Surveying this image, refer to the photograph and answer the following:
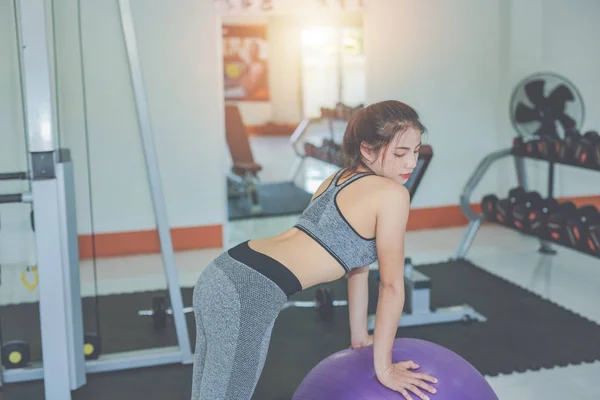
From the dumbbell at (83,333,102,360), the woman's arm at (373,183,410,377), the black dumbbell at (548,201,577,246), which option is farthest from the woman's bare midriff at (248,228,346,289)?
the black dumbbell at (548,201,577,246)

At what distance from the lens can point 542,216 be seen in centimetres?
341

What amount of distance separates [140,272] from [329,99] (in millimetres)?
5392

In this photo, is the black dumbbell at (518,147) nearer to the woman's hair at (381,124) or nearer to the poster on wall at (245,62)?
the woman's hair at (381,124)

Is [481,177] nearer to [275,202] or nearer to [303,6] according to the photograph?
[303,6]

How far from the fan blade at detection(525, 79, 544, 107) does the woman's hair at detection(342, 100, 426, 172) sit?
98.6 inches

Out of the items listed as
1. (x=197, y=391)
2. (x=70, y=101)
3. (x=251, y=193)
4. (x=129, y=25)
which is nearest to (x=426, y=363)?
(x=197, y=391)

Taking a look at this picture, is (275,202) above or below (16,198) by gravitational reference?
below

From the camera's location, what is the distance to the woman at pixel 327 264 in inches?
58.3

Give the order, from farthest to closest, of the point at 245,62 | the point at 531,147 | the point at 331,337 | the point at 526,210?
the point at 245,62, the point at 531,147, the point at 526,210, the point at 331,337

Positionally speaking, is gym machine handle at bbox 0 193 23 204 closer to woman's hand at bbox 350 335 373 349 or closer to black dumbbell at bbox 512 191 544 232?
woman's hand at bbox 350 335 373 349

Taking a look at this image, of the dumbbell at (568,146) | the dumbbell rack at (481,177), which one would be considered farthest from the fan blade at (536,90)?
the dumbbell at (568,146)

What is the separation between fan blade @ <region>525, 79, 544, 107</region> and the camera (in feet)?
12.5

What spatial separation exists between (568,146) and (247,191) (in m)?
2.61

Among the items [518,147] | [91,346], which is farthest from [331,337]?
[518,147]
